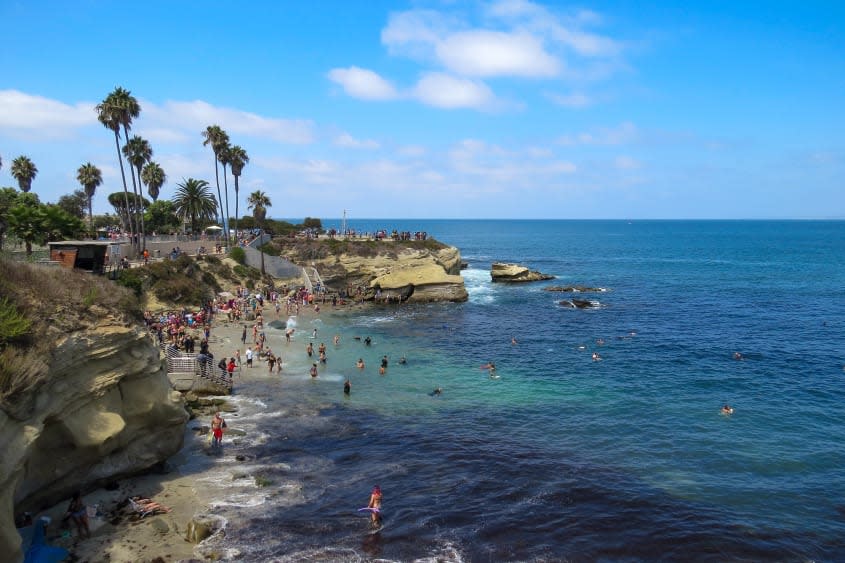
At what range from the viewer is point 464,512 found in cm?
1966

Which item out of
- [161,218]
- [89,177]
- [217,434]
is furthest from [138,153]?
[217,434]

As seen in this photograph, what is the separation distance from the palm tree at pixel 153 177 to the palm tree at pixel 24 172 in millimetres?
11256

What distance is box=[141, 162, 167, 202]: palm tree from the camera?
68500mm

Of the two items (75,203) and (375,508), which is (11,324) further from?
(75,203)

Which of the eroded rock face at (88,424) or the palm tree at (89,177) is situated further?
the palm tree at (89,177)

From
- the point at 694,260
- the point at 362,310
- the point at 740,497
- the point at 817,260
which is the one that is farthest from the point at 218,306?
the point at 817,260

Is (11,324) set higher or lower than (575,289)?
higher

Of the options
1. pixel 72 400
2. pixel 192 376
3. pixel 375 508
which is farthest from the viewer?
pixel 192 376

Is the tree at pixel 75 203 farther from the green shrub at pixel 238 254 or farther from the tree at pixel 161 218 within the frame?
the green shrub at pixel 238 254

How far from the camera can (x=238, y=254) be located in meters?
65.3

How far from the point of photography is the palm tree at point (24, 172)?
61219mm

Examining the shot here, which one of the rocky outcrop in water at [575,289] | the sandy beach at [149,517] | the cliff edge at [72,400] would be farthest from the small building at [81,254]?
the rocky outcrop in water at [575,289]

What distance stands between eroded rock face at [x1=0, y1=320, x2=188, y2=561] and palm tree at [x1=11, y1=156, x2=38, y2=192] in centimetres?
5470

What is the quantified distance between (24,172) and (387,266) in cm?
4265
